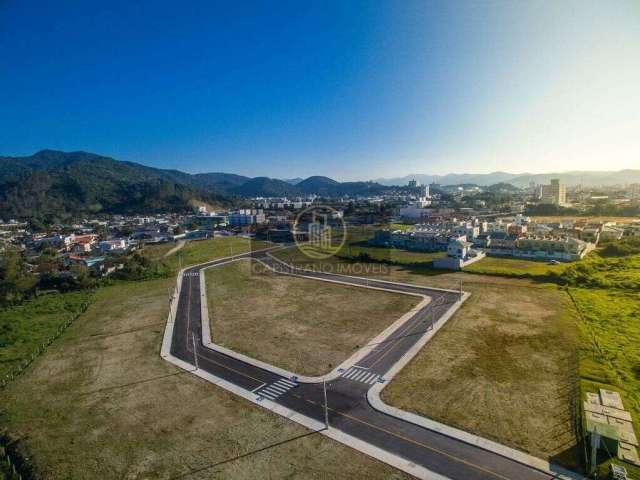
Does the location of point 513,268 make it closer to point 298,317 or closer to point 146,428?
point 298,317

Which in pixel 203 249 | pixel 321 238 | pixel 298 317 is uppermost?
pixel 321 238

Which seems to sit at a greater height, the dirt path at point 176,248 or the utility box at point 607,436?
the utility box at point 607,436

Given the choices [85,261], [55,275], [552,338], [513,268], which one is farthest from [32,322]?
[513,268]

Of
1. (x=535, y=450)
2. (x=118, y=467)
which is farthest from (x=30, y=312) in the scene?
(x=535, y=450)

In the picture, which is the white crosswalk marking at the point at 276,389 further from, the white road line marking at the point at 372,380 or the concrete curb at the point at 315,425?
the white road line marking at the point at 372,380

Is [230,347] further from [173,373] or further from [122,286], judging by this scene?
[122,286]

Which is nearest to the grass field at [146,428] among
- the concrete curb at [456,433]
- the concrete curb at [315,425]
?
the concrete curb at [315,425]
